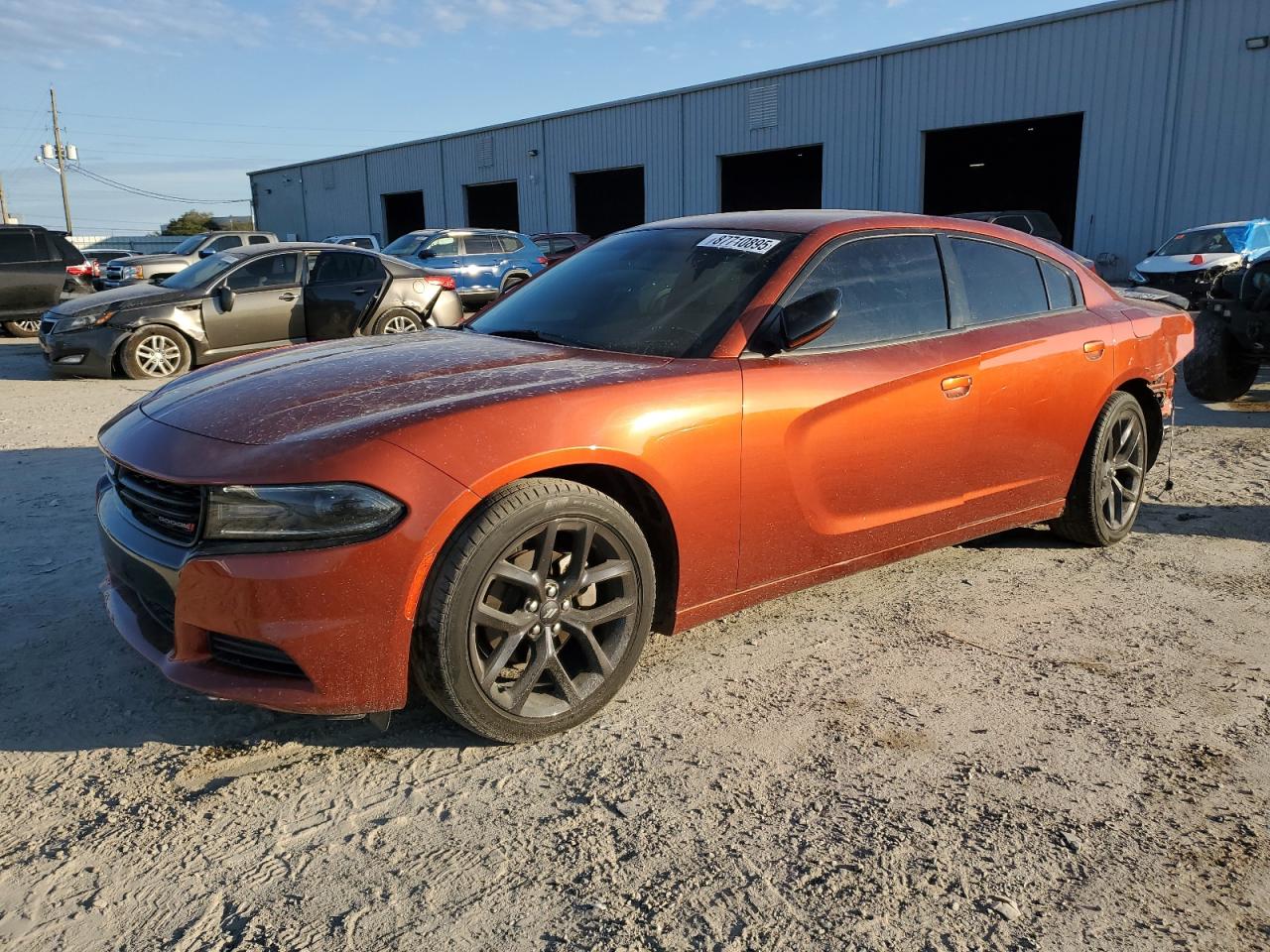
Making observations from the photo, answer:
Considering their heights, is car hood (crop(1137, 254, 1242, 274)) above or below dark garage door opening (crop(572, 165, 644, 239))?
below

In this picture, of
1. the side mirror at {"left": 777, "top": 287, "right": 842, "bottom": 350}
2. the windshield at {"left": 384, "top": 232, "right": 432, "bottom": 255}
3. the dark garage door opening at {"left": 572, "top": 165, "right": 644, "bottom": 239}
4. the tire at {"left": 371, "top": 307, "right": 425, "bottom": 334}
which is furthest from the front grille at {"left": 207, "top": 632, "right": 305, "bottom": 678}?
the dark garage door opening at {"left": 572, "top": 165, "right": 644, "bottom": 239}

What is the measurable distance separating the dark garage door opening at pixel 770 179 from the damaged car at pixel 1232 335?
20.6 metres

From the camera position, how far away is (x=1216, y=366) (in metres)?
8.42

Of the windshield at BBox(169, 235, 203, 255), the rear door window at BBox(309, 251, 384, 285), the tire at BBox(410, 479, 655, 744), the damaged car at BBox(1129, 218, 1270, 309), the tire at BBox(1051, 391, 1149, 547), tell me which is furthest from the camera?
the windshield at BBox(169, 235, 203, 255)

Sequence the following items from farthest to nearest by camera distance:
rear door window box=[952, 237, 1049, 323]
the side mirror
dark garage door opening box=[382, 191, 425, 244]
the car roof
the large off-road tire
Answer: dark garage door opening box=[382, 191, 425, 244]
the large off-road tire
rear door window box=[952, 237, 1049, 323]
the car roof
the side mirror

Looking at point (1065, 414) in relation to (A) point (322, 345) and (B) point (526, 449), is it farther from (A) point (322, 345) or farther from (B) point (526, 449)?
(A) point (322, 345)

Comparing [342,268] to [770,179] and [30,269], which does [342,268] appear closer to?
[30,269]

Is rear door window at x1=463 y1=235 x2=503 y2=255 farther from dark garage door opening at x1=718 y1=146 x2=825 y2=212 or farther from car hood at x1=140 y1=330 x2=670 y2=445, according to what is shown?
car hood at x1=140 y1=330 x2=670 y2=445

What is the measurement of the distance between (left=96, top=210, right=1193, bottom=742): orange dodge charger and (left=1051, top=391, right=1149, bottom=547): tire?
3 centimetres

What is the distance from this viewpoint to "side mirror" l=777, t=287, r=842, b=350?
3.33 m

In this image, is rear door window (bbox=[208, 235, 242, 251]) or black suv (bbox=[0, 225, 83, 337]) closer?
black suv (bbox=[0, 225, 83, 337])

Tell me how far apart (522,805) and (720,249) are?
2.17 metres

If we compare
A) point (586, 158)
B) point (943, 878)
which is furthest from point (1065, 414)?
point (586, 158)

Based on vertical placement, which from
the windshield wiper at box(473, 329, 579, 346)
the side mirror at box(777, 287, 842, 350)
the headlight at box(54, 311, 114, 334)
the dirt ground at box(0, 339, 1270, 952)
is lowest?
the dirt ground at box(0, 339, 1270, 952)
